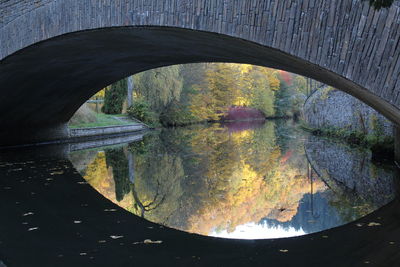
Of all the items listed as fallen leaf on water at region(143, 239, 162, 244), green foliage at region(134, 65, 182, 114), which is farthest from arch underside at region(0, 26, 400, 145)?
green foliage at region(134, 65, 182, 114)

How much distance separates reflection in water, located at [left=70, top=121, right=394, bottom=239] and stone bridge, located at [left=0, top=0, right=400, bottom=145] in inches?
60.6

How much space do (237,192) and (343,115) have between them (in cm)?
1087

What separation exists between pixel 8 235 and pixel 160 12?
3.37 metres

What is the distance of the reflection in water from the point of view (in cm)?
553

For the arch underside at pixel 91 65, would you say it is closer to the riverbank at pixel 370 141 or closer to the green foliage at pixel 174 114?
the riverbank at pixel 370 141

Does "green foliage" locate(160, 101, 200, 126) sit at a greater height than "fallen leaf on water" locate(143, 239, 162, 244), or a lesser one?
greater

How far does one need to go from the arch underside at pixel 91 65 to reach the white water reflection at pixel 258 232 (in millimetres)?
1839

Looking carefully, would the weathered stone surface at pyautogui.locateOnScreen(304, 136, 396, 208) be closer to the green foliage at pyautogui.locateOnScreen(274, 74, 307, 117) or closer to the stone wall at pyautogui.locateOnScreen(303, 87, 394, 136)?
the stone wall at pyautogui.locateOnScreen(303, 87, 394, 136)

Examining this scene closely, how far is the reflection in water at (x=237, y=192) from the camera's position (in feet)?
18.1

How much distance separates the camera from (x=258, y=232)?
5.27 meters

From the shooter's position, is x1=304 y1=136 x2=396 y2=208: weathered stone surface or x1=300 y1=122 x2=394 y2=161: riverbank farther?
x1=300 y1=122 x2=394 y2=161: riverbank

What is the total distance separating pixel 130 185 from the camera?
7.87 metres

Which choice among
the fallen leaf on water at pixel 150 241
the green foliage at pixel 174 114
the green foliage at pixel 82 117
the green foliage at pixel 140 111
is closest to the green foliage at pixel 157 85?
the green foliage at pixel 140 111

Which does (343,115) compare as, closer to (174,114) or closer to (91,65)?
(91,65)
